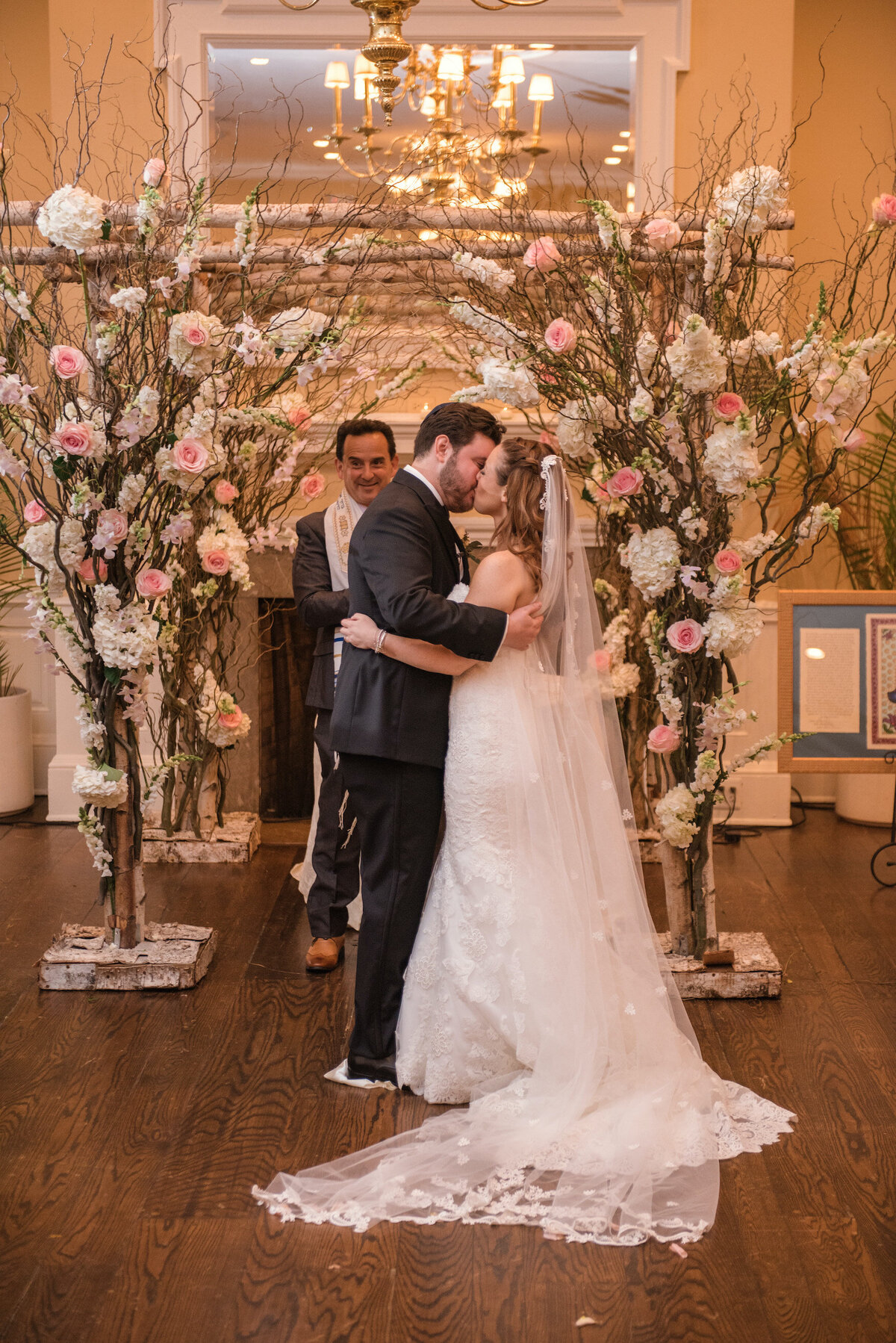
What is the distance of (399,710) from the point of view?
3.37 metres

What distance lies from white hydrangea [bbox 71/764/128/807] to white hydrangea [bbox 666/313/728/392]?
2.03 meters

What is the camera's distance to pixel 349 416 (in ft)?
19.7

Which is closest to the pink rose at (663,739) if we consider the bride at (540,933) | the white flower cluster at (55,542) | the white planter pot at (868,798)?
the bride at (540,933)

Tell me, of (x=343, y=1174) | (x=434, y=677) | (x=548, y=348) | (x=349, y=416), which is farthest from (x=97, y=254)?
(x=343, y=1174)

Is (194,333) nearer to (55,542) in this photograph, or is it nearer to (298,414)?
(55,542)

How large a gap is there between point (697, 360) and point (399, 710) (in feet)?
4.03

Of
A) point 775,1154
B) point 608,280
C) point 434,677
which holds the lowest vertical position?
point 775,1154

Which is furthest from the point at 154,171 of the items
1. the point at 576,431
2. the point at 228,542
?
the point at 228,542

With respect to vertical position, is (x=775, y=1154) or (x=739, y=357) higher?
(x=739, y=357)

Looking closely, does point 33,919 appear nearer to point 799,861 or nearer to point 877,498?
point 799,861

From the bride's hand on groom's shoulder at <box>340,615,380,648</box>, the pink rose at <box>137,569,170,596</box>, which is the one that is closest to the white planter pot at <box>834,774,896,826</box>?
the bride's hand on groom's shoulder at <box>340,615,380,648</box>

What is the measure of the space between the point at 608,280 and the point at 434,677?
129 centimetres

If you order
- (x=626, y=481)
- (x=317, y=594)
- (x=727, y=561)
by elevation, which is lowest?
(x=317, y=594)

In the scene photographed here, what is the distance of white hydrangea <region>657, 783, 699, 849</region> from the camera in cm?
399
